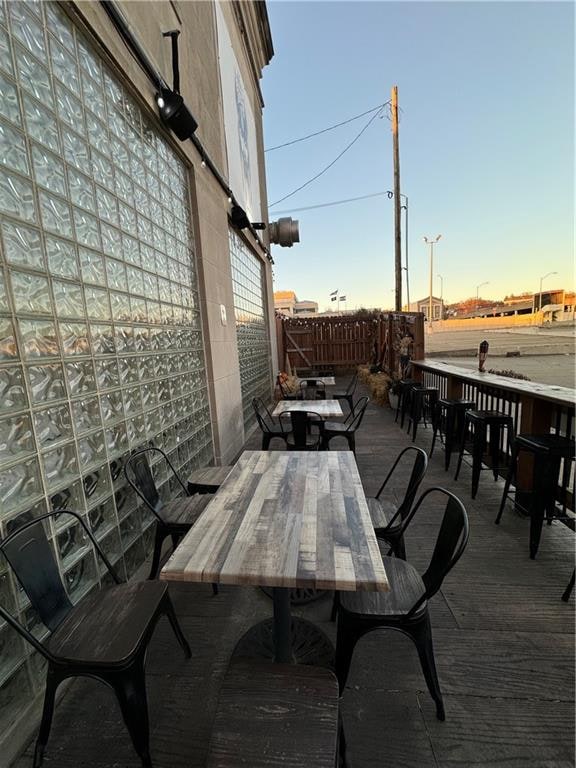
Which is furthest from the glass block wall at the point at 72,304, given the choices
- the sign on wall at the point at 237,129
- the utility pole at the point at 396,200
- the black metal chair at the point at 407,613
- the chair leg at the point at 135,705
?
the utility pole at the point at 396,200

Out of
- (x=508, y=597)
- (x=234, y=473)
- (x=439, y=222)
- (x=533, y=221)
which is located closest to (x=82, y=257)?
(x=234, y=473)

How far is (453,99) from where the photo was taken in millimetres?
9523

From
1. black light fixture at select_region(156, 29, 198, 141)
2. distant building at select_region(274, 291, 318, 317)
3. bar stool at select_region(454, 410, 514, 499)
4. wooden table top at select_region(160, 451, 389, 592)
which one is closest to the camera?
wooden table top at select_region(160, 451, 389, 592)

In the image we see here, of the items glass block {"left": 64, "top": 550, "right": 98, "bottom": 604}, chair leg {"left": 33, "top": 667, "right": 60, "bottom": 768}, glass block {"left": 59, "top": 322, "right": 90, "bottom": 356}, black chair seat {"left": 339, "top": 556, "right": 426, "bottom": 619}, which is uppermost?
glass block {"left": 59, "top": 322, "right": 90, "bottom": 356}

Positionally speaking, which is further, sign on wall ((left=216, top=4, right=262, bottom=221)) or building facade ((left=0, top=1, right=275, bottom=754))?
sign on wall ((left=216, top=4, right=262, bottom=221))

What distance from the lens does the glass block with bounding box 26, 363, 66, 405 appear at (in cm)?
142

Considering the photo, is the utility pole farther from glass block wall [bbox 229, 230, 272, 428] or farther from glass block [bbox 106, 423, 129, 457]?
glass block [bbox 106, 423, 129, 457]

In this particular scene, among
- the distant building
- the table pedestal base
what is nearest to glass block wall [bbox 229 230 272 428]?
the table pedestal base

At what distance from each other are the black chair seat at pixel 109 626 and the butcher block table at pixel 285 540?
0.33 m

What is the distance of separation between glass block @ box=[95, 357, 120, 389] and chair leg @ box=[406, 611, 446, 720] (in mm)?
1910

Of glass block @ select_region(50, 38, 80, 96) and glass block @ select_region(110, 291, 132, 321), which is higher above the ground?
glass block @ select_region(50, 38, 80, 96)

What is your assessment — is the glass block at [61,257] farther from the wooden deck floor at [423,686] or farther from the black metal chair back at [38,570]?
the wooden deck floor at [423,686]

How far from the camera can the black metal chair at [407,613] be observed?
1246 mm

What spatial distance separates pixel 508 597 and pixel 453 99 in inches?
499
